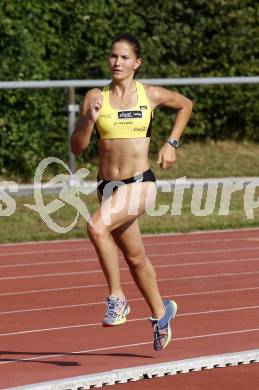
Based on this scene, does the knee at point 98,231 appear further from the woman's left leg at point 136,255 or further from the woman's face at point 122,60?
the woman's face at point 122,60

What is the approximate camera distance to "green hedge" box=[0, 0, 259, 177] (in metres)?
19.8

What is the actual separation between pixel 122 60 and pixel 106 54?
42.2ft

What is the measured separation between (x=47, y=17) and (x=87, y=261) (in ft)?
23.8

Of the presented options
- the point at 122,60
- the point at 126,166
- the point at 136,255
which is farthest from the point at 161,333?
the point at 122,60

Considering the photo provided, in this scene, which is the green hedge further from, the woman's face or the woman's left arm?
the woman's face

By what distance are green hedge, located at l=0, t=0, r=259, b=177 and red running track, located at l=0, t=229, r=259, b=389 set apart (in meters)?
3.08

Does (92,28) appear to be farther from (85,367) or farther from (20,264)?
(85,367)

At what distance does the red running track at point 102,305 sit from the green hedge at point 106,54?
3.08 meters

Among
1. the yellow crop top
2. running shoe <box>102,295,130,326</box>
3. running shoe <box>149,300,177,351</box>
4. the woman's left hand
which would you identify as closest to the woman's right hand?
the yellow crop top

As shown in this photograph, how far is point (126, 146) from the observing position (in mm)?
9406

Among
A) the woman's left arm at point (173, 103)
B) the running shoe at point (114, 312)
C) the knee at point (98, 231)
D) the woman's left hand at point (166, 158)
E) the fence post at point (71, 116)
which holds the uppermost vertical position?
the fence post at point (71, 116)

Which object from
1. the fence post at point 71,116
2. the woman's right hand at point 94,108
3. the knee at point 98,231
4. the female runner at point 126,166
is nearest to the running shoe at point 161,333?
the female runner at point 126,166

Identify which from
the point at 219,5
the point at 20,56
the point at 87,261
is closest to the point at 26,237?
the point at 87,261

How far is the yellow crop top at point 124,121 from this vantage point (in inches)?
368
